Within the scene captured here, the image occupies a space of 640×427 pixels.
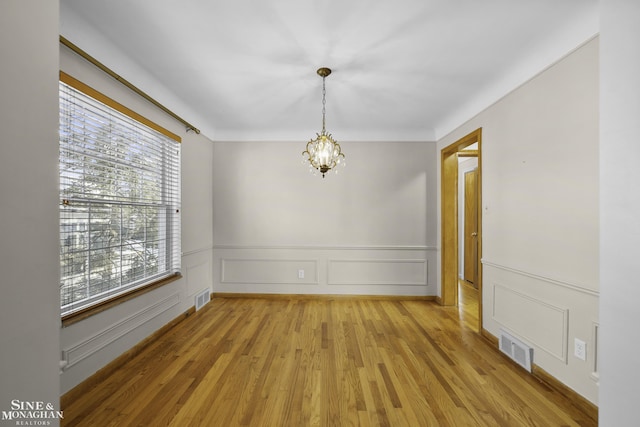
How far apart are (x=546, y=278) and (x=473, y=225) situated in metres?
3.32

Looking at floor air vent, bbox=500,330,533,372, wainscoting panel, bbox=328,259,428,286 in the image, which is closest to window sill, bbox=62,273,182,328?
wainscoting panel, bbox=328,259,428,286

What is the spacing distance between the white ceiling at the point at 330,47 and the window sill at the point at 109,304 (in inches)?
74.1

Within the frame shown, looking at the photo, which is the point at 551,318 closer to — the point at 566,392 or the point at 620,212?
the point at 566,392

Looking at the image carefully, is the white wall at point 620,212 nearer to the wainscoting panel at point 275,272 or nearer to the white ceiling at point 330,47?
the white ceiling at point 330,47

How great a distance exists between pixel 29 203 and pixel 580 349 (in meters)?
2.97

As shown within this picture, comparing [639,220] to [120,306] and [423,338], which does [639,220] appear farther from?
[120,306]

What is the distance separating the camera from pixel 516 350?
244cm

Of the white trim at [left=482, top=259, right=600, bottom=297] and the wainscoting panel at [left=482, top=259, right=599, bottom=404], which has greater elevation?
the white trim at [left=482, top=259, right=600, bottom=297]

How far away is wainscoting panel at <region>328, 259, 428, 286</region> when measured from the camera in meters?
4.25

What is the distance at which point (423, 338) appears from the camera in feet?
9.59

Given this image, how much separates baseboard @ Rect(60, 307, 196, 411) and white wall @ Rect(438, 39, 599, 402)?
136 inches

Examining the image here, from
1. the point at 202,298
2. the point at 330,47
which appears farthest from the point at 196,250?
the point at 330,47

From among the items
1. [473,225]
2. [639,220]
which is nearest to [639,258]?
[639,220]

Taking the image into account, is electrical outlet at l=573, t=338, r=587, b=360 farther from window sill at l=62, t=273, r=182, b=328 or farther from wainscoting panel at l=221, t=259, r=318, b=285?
window sill at l=62, t=273, r=182, b=328
